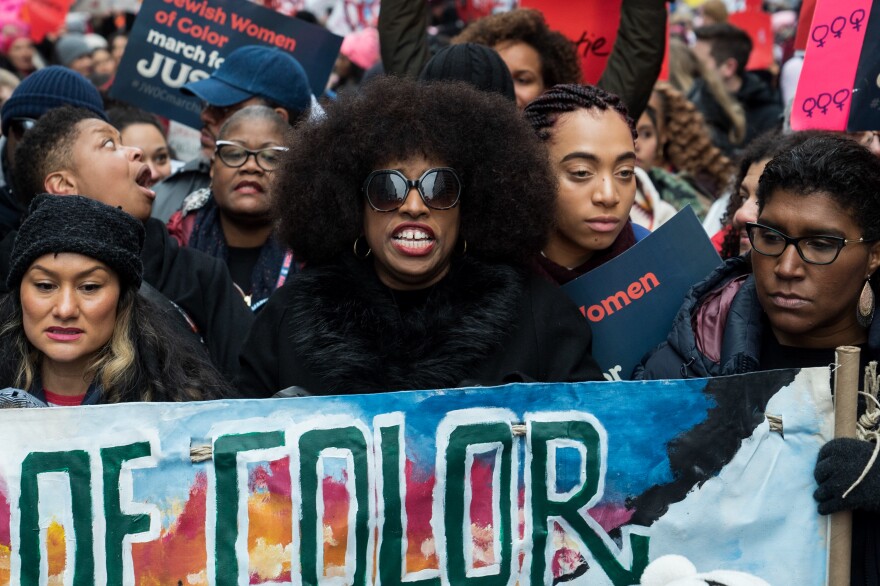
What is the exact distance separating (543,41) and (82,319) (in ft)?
8.96

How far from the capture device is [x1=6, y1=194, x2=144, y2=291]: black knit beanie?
3.08 m

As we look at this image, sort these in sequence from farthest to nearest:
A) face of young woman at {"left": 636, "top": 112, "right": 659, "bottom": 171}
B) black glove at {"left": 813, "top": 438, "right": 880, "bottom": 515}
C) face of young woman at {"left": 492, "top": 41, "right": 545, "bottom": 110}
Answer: face of young woman at {"left": 636, "top": 112, "right": 659, "bottom": 171} < face of young woman at {"left": 492, "top": 41, "right": 545, "bottom": 110} < black glove at {"left": 813, "top": 438, "right": 880, "bottom": 515}

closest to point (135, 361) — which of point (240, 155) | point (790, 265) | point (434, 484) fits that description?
point (434, 484)

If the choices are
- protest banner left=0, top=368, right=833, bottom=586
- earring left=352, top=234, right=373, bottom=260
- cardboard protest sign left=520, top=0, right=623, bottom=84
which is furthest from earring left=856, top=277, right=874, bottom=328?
cardboard protest sign left=520, top=0, right=623, bottom=84

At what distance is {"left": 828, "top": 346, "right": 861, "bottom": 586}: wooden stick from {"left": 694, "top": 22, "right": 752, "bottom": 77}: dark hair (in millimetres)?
6582

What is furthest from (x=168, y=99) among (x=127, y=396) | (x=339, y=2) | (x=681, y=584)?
(x=339, y=2)

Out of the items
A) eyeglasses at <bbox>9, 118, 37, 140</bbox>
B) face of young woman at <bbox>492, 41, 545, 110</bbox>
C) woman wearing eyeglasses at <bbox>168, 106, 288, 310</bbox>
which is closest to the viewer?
woman wearing eyeglasses at <bbox>168, 106, 288, 310</bbox>

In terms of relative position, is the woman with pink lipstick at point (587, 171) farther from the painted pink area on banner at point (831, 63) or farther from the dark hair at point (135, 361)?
the dark hair at point (135, 361)

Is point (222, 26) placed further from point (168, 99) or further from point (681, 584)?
point (681, 584)

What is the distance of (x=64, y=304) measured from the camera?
3.06 meters

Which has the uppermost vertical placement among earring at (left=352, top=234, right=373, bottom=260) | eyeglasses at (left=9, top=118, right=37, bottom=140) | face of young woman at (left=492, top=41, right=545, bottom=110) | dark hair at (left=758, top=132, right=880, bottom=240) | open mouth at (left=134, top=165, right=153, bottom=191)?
face of young woman at (left=492, top=41, right=545, bottom=110)

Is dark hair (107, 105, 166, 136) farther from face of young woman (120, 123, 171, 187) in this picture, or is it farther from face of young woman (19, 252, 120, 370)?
face of young woman (19, 252, 120, 370)

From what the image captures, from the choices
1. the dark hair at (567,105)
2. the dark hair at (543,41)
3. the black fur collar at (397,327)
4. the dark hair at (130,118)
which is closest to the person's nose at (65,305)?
the black fur collar at (397,327)

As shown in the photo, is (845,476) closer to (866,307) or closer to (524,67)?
(866,307)
